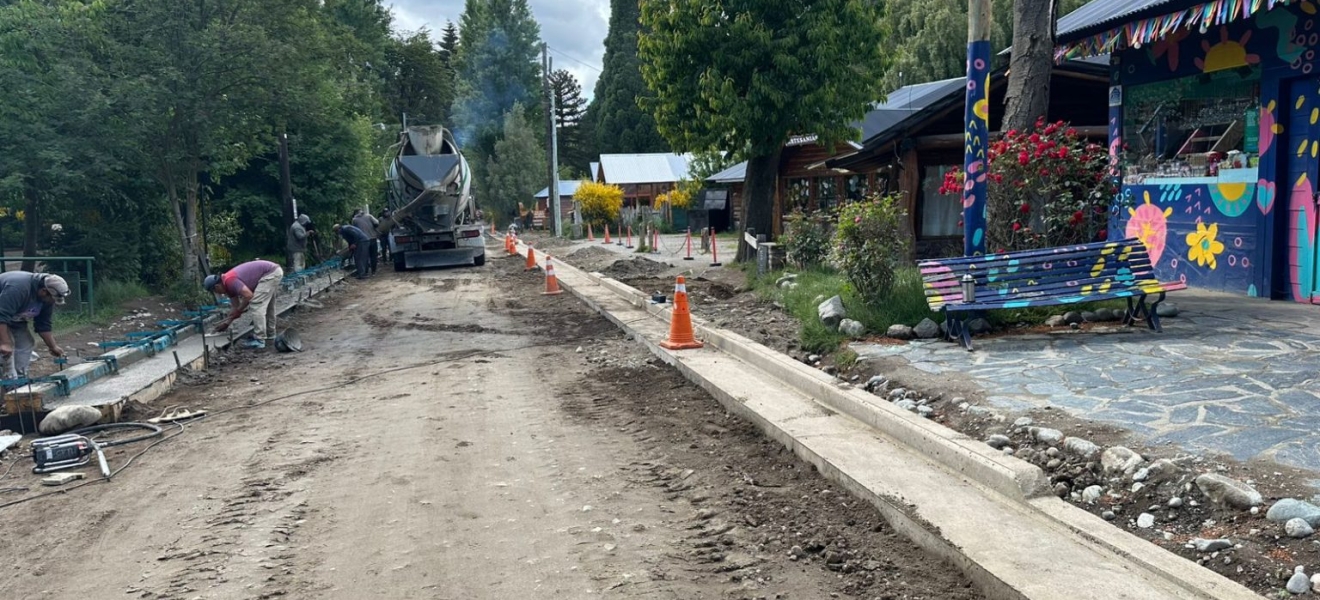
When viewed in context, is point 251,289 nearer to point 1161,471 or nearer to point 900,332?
point 900,332

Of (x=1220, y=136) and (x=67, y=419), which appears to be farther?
(x=1220, y=136)

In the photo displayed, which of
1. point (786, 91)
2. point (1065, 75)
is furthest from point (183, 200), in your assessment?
point (1065, 75)

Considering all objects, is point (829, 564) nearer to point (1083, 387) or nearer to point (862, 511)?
point (862, 511)

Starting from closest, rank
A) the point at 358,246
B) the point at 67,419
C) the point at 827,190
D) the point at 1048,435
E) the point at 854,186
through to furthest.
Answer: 1. the point at 1048,435
2. the point at 67,419
3. the point at 854,186
4. the point at 358,246
5. the point at 827,190

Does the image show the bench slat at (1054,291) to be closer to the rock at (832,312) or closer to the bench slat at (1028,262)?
the bench slat at (1028,262)

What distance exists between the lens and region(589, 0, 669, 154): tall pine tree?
216 feet

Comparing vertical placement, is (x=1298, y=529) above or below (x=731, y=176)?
below

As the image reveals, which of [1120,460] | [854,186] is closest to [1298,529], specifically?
[1120,460]

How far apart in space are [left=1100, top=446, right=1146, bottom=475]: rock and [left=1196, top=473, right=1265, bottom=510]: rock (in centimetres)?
37

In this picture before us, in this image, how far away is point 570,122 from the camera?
292 ft

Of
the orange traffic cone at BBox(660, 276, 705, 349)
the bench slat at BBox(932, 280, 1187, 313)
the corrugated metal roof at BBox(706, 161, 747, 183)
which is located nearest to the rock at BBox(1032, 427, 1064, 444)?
the bench slat at BBox(932, 280, 1187, 313)

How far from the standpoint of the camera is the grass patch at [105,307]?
46.6 feet

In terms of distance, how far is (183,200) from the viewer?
18.8m

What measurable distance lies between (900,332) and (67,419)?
752cm
